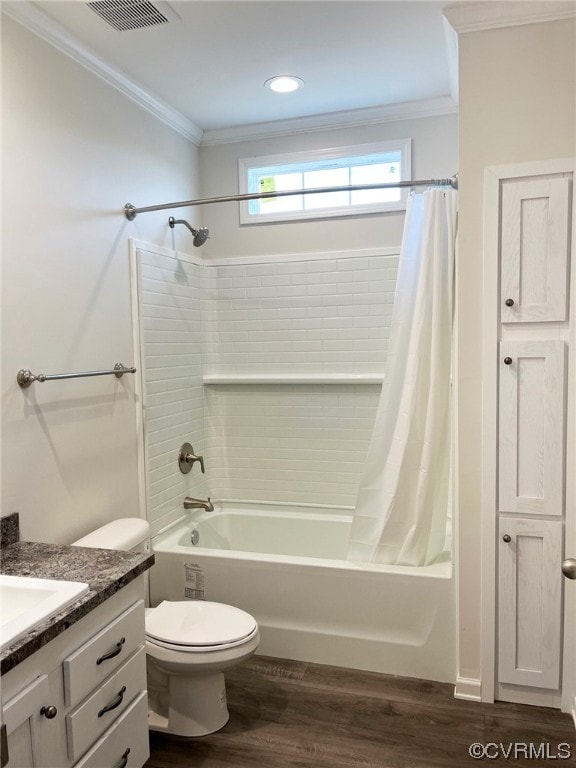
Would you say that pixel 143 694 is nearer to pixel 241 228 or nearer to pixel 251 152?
pixel 241 228

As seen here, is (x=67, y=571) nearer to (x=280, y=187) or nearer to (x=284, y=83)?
(x=284, y=83)

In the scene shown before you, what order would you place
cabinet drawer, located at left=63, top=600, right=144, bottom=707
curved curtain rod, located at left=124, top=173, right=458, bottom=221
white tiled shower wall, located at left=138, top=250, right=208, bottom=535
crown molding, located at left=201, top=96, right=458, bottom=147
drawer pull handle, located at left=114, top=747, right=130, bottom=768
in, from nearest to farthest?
cabinet drawer, located at left=63, top=600, right=144, bottom=707 → drawer pull handle, located at left=114, top=747, right=130, bottom=768 → curved curtain rod, located at left=124, top=173, right=458, bottom=221 → white tiled shower wall, located at left=138, top=250, right=208, bottom=535 → crown molding, located at left=201, top=96, right=458, bottom=147

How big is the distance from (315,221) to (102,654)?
244 cm

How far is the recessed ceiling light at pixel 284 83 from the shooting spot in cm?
264

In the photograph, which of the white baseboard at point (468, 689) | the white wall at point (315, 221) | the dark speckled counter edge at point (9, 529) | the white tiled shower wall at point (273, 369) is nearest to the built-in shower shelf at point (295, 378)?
the white tiled shower wall at point (273, 369)

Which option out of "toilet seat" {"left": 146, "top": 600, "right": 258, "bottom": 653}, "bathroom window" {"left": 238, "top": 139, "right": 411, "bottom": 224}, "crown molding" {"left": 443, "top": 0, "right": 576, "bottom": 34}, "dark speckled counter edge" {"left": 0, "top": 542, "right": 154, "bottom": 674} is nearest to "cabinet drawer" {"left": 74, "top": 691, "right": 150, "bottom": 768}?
"toilet seat" {"left": 146, "top": 600, "right": 258, "bottom": 653}

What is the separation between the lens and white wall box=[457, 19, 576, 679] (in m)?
2.07

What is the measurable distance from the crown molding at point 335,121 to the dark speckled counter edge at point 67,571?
244 cm

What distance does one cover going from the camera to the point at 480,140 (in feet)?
7.10

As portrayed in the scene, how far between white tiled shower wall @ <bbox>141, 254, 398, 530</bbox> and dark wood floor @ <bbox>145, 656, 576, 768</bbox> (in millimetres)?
1034

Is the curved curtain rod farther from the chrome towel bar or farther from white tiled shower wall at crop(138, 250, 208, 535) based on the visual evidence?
the chrome towel bar

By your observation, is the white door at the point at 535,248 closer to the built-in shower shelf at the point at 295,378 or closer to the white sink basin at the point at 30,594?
the built-in shower shelf at the point at 295,378

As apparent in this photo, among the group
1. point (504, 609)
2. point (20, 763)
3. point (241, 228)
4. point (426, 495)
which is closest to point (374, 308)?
point (241, 228)

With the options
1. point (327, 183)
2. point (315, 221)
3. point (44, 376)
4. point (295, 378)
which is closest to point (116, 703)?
point (44, 376)
